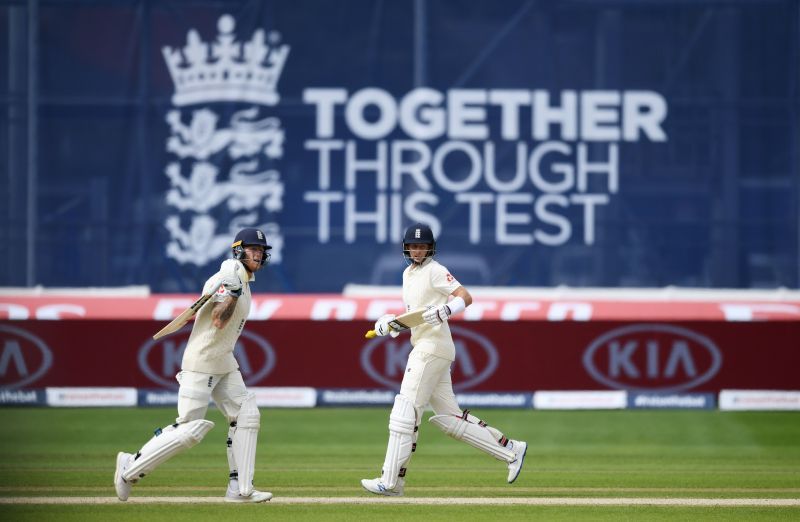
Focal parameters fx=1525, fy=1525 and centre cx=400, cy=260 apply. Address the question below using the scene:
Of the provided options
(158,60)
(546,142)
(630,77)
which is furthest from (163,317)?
(630,77)

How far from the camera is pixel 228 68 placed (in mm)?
21781

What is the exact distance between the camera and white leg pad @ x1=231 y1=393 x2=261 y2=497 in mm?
11039

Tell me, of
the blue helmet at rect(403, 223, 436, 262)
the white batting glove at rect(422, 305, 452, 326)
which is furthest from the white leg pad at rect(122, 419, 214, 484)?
the blue helmet at rect(403, 223, 436, 262)

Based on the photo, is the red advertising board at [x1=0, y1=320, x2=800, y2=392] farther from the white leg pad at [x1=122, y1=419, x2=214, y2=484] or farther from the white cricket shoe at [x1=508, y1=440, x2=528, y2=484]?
the white leg pad at [x1=122, y1=419, x2=214, y2=484]

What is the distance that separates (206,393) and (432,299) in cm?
185

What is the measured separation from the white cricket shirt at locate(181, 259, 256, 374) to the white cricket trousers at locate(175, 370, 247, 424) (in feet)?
0.21

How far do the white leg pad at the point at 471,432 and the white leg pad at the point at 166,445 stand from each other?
6.07 feet

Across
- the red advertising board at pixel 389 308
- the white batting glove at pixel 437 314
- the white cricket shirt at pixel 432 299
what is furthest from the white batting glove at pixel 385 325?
the red advertising board at pixel 389 308

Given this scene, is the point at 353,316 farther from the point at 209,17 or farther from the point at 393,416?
the point at 393,416

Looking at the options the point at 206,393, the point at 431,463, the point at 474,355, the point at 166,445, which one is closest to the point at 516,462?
the point at 206,393

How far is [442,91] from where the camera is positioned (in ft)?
71.2

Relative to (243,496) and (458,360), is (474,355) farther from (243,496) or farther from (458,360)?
(243,496)

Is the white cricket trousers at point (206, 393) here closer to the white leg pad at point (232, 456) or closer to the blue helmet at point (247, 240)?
the white leg pad at point (232, 456)

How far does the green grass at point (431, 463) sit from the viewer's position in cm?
1088
